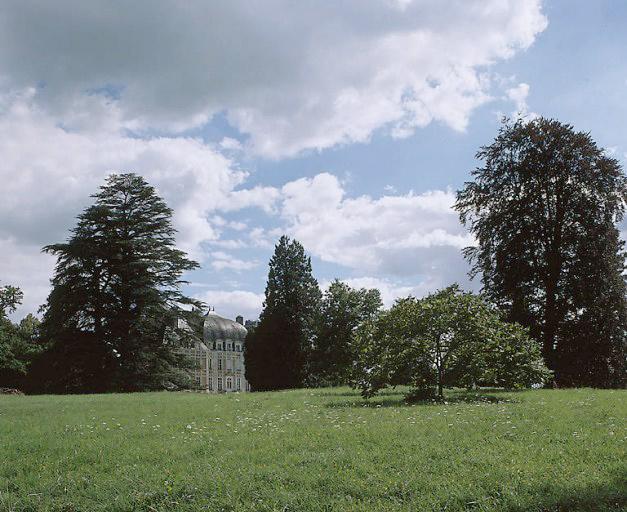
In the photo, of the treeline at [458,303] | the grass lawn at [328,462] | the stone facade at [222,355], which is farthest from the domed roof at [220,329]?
A: the grass lawn at [328,462]

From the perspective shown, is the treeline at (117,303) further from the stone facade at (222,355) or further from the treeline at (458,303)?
the stone facade at (222,355)

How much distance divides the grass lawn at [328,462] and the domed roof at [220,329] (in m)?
94.3

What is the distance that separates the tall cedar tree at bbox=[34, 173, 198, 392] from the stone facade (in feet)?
212

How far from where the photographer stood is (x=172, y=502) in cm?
720

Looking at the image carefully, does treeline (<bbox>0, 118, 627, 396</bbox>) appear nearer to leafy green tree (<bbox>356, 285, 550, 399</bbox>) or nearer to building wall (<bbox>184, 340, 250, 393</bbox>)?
leafy green tree (<bbox>356, 285, 550, 399</bbox>)

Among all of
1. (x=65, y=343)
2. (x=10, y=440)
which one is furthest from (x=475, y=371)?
(x=65, y=343)

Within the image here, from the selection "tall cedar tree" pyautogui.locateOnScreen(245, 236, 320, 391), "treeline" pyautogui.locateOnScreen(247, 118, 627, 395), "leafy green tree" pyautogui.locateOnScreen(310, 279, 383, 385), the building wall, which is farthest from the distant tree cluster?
the building wall

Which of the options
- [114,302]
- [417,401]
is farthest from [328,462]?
[114,302]

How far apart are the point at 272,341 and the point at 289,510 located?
146 feet

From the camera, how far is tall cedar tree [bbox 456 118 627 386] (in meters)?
28.9

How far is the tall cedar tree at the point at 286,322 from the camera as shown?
50.1 metres

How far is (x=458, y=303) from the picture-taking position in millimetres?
17266

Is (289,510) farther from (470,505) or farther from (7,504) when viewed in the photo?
(7,504)

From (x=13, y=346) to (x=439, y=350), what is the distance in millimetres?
37790
